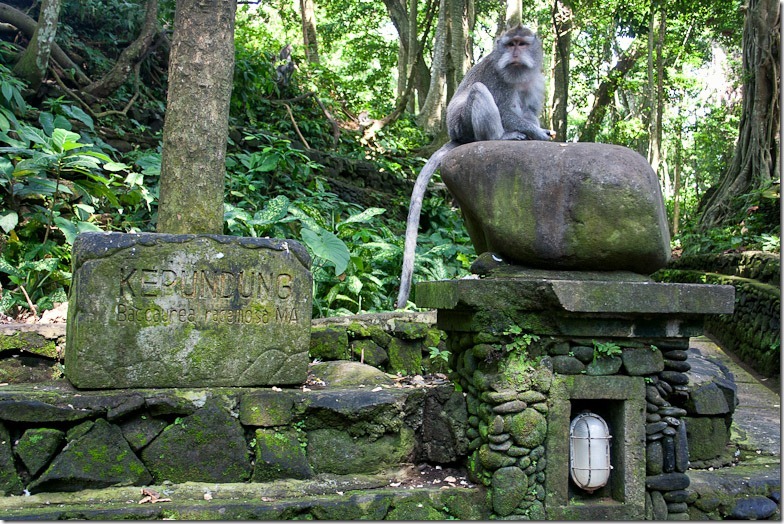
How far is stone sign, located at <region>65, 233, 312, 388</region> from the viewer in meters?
3.26

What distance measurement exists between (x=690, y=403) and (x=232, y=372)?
2.66 m

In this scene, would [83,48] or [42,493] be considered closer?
[42,493]

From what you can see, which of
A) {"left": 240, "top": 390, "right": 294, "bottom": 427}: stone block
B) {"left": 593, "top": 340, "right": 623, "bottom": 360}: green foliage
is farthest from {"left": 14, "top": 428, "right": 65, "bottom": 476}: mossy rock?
{"left": 593, "top": 340, "right": 623, "bottom": 360}: green foliage

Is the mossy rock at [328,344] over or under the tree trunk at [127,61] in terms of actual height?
under

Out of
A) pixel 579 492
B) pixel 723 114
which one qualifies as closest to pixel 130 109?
pixel 579 492

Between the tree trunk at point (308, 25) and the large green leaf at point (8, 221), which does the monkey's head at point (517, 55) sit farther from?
the tree trunk at point (308, 25)

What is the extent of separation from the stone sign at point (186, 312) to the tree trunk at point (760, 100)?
908 centimetres

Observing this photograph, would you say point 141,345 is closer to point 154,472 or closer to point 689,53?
point 154,472

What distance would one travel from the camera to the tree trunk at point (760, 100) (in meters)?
10.3

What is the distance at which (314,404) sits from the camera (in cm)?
349

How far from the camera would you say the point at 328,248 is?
5223 millimetres

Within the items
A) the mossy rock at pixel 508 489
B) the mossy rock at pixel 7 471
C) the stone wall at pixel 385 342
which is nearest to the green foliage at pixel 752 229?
the stone wall at pixel 385 342

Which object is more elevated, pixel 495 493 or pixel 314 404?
pixel 314 404

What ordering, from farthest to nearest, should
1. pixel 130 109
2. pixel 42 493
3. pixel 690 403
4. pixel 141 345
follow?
pixel 130 109
pixel 690 403
pixel 141 345
pixel 42 493
